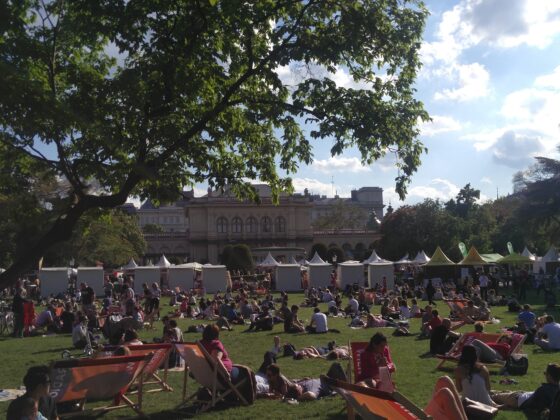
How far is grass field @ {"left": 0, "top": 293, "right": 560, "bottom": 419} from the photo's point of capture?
312 inches

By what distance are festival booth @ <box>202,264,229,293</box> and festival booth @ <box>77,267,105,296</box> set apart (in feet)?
18.6

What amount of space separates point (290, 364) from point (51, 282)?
973 inches

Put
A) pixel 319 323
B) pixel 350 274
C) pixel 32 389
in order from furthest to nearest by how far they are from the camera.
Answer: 1. pixel 350 274
2. pixel 319 323
3. pixel 32 389

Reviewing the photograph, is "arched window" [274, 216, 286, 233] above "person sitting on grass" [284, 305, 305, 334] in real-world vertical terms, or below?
above

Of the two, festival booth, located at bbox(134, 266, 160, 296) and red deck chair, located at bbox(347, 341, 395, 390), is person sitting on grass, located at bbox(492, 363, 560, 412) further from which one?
festival booth, located at bbox(134, 266, 160, 296)

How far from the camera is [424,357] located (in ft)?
40.3

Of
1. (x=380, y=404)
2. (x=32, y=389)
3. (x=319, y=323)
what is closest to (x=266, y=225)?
(x=319, y=323)

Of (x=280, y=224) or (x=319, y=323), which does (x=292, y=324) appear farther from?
(x=280, y=224)

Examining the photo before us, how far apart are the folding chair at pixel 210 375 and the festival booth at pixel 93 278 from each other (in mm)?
27501

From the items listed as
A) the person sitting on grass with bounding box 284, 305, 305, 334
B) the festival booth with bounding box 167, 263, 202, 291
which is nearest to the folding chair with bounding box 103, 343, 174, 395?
the person sitting on grass with bounding box 284, 305, 305, 334

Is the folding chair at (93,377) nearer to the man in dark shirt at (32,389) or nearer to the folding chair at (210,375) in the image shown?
the folding chair at (210,375)

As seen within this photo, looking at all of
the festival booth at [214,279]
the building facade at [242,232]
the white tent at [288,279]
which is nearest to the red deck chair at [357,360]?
the festival booth at [214,279]

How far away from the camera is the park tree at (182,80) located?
6.74 m

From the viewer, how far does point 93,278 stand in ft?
113
